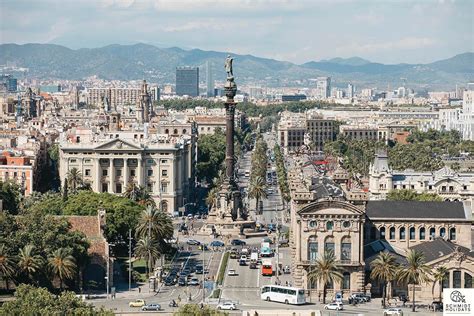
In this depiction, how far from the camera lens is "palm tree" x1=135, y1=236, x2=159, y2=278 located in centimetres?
8500

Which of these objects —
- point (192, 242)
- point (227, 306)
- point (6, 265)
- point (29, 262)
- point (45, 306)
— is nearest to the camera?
point (45, 306)

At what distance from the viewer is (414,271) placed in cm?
7406

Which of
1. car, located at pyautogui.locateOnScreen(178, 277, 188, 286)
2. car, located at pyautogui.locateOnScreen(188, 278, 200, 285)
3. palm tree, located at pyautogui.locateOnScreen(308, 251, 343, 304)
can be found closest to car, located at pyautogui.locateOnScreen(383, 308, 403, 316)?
palm tree, located at pyautogui.locateOnScreen(308, 251, 343, 304)

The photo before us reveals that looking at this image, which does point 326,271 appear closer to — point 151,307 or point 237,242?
point 151,307

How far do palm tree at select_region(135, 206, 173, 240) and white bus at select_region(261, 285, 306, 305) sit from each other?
1556 cm

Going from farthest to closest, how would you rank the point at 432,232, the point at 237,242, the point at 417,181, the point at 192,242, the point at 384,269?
the point at 417,181 → the point at 237,242 → the point at 192,242 → the point at 432,232 → the point at 384,269

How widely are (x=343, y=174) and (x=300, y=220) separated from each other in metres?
28.3

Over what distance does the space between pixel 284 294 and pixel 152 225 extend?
1764 cm

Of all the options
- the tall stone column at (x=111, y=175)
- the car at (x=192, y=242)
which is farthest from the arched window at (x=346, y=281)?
the tall stone column at (x=111, y=175)

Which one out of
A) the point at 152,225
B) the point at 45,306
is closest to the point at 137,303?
the point at 45,306

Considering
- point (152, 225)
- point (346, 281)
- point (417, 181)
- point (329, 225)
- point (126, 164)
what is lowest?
point (346, 281)

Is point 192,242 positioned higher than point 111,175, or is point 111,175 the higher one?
point 111,175

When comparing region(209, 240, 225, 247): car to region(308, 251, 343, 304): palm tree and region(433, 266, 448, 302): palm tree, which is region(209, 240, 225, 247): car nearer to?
region(308, 251, 343, 304): palm tree

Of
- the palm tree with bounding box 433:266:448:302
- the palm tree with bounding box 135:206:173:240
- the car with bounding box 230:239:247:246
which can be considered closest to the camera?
the palm tree with bounding box 433:266:448:302
